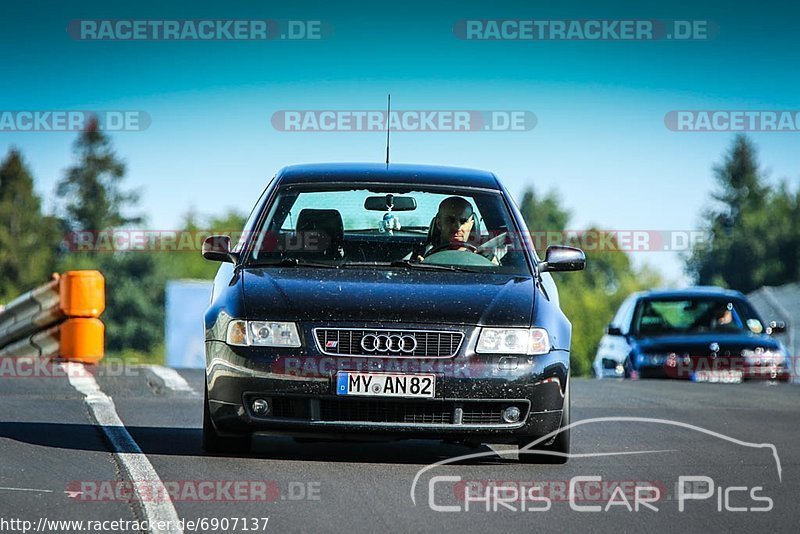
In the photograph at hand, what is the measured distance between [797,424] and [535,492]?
4789mm

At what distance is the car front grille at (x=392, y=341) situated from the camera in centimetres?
818

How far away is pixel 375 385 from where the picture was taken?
8.12 m

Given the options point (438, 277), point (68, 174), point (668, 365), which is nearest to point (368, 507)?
point (438, 277)

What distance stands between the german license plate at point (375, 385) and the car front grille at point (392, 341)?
117mm

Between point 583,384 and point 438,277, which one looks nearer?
point 438,277

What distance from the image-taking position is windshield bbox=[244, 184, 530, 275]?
9297 millimetres

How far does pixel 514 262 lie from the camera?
9.37m

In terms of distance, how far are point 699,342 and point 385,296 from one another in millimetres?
11736

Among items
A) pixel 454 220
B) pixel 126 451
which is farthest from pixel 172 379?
pixel 126 451

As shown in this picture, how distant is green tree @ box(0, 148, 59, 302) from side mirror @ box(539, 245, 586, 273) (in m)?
105

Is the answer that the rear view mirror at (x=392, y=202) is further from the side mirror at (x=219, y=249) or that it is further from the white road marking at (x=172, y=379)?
the white road marking at (x=172, y=379)

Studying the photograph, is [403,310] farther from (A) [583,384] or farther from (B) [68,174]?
(B) [68,174]

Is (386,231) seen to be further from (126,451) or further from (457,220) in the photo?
(126,451)

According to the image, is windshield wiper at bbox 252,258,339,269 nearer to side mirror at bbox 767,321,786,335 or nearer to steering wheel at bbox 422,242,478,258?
steering wheel at bbox 422,242,478,258
